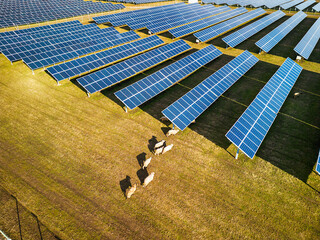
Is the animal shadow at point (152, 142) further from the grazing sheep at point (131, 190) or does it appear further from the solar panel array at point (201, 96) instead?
the grazing sheep at point (131, 190)

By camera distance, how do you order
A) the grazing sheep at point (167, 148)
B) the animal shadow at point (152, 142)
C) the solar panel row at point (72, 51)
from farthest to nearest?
the solar panel row at point (72, 51)
the animal shadow at point (152, 142)
the grazing sheep at point (167, 148)

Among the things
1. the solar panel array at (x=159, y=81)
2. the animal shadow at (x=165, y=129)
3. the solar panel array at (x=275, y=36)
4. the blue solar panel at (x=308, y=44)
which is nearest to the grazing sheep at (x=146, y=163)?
the animal shadow at (x=165, y=129)

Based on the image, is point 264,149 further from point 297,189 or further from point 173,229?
point 173,229

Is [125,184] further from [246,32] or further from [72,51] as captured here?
[246,32]

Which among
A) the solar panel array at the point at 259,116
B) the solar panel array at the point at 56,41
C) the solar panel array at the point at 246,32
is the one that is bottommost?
the solar panel array at the point at 56,41

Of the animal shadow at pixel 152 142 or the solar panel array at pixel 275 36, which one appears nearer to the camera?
the animal shadow at pixel 152 142

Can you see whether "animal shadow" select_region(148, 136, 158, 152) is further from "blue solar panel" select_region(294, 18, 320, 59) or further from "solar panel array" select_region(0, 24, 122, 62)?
"blue solar panel" select_region(294, 18, 320, 59)

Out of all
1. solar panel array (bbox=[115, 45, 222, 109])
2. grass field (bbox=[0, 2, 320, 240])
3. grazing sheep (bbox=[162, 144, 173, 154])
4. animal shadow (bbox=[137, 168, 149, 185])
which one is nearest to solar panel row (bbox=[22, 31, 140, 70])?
grass field (bbox=[0, 2, 320, 240])

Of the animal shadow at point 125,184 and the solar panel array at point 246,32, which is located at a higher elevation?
the solar panel array at point 246,32
